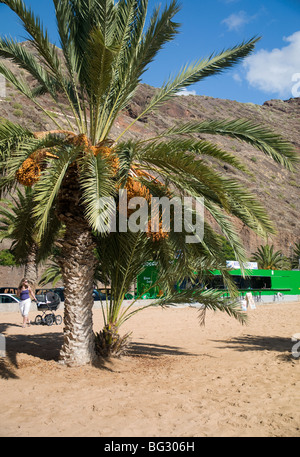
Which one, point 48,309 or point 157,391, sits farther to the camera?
point 48,309

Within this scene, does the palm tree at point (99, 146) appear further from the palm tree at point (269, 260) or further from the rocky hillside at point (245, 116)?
the palm tree at point (269, 260)

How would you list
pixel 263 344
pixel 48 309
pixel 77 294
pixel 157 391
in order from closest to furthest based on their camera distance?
pixel 157 391, pixel 77 294, pixel 263 344, pixel 48 309

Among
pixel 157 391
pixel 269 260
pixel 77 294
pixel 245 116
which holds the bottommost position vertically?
pixel 157 391

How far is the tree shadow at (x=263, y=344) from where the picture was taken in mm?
9719

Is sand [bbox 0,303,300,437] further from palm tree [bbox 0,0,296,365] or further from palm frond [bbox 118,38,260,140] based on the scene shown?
palm frond [bbox 118,38,260,140]

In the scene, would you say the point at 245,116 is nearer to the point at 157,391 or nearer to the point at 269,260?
the point at 269,260

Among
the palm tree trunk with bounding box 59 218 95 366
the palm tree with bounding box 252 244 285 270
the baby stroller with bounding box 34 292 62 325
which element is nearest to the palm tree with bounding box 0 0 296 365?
the palm tree trunk with bounding box 59 218 95 366

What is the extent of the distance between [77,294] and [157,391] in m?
2.47

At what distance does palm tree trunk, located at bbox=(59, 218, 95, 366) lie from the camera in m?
7.89

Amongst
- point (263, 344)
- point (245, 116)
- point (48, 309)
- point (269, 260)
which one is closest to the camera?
point (263, 344)

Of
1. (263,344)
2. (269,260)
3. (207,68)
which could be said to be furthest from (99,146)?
(269,260)

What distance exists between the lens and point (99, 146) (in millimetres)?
7445

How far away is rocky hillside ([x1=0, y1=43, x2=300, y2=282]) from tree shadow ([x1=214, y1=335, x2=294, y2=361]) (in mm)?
20698

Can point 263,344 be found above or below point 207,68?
below
